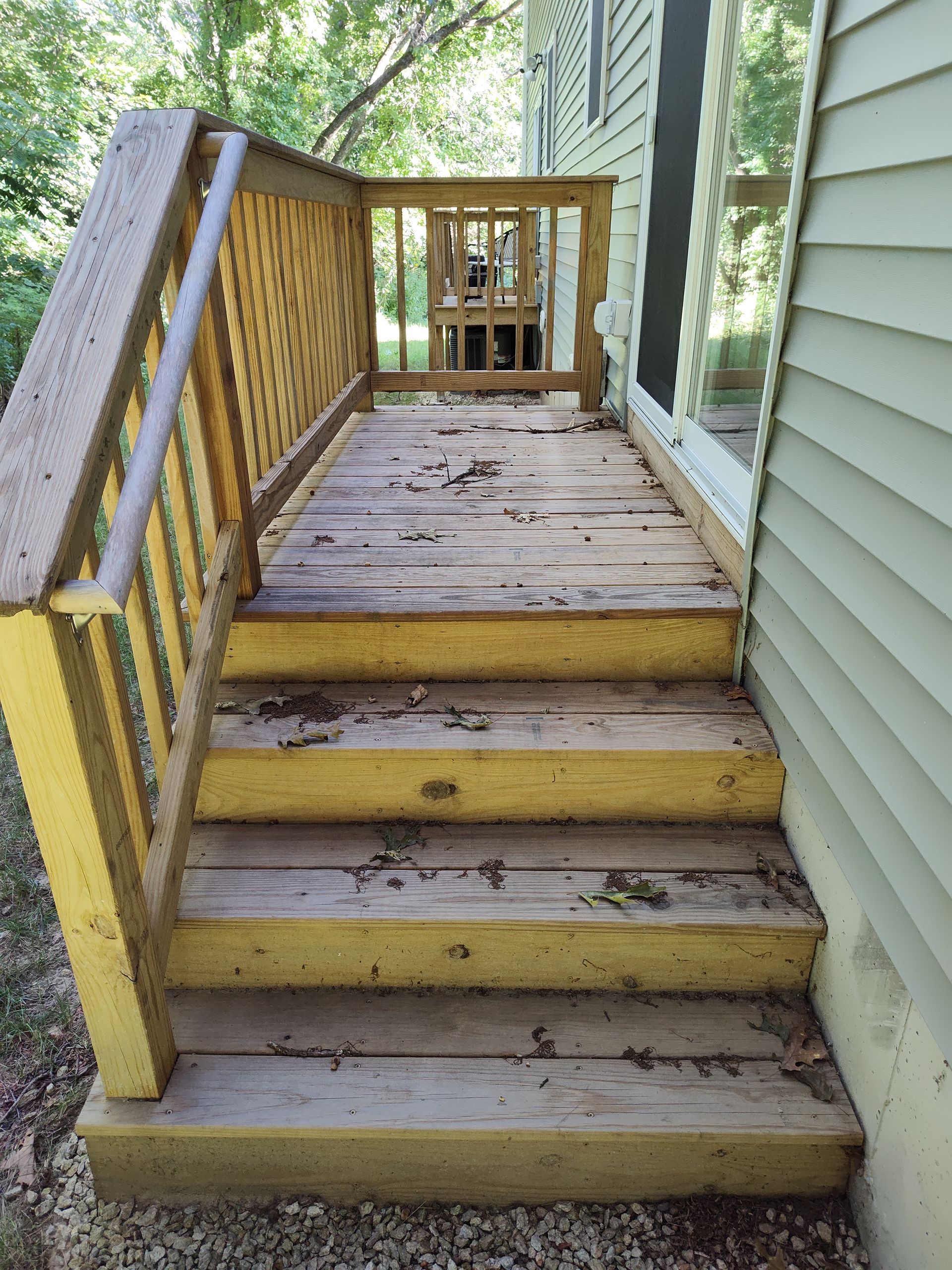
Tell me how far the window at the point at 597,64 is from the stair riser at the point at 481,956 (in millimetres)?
4622

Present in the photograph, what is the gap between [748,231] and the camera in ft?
7.39

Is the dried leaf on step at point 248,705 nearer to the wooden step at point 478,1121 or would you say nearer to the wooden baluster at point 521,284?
the wooden step at point 478,1121

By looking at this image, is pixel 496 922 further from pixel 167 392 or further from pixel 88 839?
pixel 167 392

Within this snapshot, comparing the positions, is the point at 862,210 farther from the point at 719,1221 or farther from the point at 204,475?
the point at 719,1221

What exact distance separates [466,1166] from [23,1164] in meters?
0.87

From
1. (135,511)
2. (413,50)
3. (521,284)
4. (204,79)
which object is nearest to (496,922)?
(135,511)

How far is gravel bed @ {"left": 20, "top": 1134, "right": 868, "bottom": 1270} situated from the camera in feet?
4.63

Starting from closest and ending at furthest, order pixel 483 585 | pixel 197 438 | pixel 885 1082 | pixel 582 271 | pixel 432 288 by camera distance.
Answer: pixel 885 1082 → pixel 197 438 → pixel 483 585 → pixel 582 271 → pixel 432 288

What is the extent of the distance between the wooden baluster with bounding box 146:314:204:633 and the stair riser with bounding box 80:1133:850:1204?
1048mm

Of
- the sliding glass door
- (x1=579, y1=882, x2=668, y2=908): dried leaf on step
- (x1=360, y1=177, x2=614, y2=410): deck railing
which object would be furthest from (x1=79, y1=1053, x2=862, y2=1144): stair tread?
(x1=360, y1=177, x2=614, y2=410): deck railing

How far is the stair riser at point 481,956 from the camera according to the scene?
1.65 m

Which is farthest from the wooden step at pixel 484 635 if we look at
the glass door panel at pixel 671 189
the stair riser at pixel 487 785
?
the glass door panel at pixel 671 189

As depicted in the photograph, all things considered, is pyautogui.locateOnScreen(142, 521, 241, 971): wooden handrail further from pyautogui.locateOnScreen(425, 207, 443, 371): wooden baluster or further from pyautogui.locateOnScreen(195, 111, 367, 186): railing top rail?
pyautogui.locateOnScreen(425, 207, 443, 371): wooden baluster

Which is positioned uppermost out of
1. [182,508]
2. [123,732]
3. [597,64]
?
[597,64]
